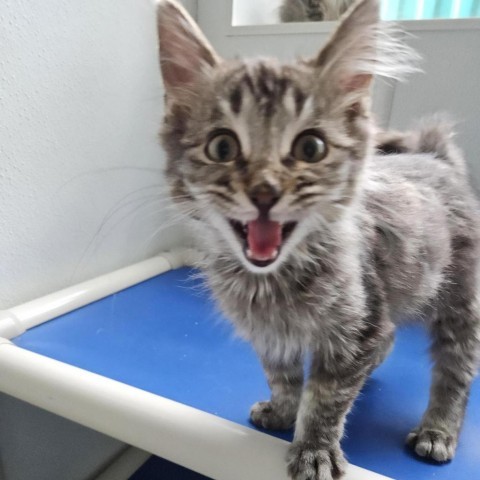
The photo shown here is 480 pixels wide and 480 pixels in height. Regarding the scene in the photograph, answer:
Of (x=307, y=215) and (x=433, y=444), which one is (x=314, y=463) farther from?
(x=307, y=215)

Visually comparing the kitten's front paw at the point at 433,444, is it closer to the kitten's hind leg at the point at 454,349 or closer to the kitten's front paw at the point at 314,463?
the kitten's hind leg at the point at 454,349

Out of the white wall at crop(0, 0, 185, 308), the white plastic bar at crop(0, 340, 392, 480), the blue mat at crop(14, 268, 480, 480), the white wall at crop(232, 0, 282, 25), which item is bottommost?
the blue mat at crop(14, 268, 480, 480)

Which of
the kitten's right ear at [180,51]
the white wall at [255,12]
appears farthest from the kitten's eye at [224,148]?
the white wall at [255,12]

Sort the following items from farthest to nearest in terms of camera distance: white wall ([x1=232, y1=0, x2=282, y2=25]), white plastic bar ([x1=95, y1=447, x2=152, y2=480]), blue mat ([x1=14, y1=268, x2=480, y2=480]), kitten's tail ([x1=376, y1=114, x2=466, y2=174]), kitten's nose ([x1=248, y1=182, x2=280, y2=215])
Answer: white wall ([x1=232, y1=0, x2=282, y2=25]) → white plastic bar ([x1=95, y1=447, x2=152, y2=480]) → kitten's tail ([x1=376, y1=114, x2=466, y2=174]) → blue mat ([x1=14, y1=268, x2=480, y2=480]) → kitten's nose ([x1=248, y1=182, x2=280, y2=215])

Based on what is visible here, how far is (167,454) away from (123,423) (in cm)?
9

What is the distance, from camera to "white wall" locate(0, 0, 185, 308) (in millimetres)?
1056

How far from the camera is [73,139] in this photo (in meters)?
1.21

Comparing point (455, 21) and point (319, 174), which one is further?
point (455, 21)

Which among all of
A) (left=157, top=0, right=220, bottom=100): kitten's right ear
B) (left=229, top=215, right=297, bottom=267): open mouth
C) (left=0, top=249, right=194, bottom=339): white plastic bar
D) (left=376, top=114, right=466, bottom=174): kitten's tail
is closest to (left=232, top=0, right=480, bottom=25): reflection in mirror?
(left=376, top=114, right=466, bottom=174): kitten's tail

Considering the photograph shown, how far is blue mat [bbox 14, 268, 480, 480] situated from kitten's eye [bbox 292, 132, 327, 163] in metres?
0.34

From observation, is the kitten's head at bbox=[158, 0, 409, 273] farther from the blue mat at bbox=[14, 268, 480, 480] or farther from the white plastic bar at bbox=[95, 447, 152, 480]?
the white plastic bar at bbox=[95, 447, 152, 480]

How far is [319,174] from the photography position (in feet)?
2.04

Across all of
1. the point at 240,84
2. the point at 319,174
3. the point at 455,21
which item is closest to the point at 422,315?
the point at 319,174

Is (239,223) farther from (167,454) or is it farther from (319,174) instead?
(167,454)
